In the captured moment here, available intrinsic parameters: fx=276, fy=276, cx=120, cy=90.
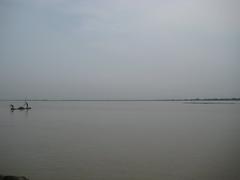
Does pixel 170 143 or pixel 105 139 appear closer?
pixel 170 143

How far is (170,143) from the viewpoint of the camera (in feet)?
36.3

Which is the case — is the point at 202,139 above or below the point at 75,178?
above

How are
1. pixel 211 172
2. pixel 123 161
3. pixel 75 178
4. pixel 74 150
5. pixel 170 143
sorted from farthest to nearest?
pixel 170 143 < pixel 74 150 < pixel 123 161 < pixel 211 172 < pixel 75 178

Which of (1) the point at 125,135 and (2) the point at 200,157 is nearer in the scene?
(2) the point at 200,157

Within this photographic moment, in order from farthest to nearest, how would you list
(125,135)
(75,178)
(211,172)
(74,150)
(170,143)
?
1. (125,135)
2. (170,143)
3. (74,150)
4. (211,172)
5. (75,178)

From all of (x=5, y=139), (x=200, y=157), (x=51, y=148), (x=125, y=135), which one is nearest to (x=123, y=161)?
(x=200, y=157)

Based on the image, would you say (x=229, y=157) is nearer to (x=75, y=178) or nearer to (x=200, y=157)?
(x=200, y=157)

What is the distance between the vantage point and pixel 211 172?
720 cm

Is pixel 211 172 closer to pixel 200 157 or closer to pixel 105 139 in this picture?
pixel 200 157

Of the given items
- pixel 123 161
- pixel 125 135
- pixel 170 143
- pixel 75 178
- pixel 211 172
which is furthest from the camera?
pixel 125 135

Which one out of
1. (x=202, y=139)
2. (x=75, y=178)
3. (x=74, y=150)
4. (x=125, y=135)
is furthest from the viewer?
(x=125, y=135)

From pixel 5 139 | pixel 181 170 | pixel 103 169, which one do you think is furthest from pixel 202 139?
pixel 5 139

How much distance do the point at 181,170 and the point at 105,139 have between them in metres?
5.19

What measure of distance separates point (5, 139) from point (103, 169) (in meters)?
6.51
